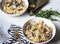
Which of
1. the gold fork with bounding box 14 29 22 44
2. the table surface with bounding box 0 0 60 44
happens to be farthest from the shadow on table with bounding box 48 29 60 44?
the gold fork with bounding box 14 29 22 44

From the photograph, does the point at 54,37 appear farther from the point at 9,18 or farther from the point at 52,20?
the point at 9,18

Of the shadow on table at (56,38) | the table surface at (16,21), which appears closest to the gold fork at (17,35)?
the table surface at (16,21)

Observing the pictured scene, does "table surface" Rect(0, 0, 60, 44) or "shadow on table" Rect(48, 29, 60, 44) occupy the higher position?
"table surface" Rect(0, 0, 60, 44)

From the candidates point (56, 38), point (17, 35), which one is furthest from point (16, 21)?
point (56, 38)

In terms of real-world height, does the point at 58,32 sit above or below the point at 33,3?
below

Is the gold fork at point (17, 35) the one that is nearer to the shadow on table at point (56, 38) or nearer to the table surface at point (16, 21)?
the table surface at point (16, 21)

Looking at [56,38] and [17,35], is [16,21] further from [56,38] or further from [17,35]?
[56,38]

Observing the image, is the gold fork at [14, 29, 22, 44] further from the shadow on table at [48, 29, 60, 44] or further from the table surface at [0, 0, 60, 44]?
the shadow on table at [48, 29, 60, 44]

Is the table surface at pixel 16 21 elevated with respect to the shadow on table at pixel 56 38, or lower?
elevated

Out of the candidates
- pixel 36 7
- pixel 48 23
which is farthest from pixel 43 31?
pixel 36 7

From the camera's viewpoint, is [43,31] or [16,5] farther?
[16,5]
